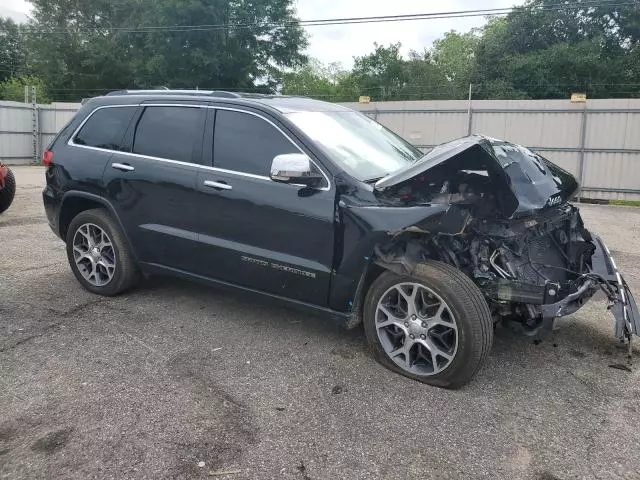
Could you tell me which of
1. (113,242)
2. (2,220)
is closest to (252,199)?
(113,242)

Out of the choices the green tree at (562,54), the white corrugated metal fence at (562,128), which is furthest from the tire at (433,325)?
the green tree at (562,54)

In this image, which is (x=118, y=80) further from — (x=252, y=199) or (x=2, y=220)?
(x=252, y=199)

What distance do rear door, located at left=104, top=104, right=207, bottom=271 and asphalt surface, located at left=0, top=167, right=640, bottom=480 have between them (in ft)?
2.00

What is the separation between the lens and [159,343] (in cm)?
410

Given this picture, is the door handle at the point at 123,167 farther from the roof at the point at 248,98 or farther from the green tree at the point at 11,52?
the green tree at the point at 11,52

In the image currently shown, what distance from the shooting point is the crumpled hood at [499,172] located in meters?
3.48

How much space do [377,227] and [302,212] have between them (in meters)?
0.58

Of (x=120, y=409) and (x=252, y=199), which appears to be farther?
(x=252, y=199)

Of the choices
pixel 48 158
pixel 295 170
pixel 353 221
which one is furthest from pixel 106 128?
pixel 353 221

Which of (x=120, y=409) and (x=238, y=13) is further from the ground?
(x=238, y=13)

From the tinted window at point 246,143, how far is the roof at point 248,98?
143mm

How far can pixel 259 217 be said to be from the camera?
401 centimetres

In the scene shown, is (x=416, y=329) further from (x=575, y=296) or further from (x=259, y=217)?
(x=259, y=217)

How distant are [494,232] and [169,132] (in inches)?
107
